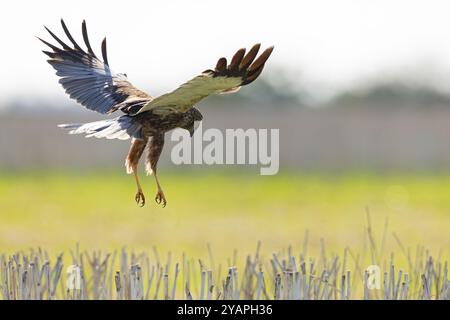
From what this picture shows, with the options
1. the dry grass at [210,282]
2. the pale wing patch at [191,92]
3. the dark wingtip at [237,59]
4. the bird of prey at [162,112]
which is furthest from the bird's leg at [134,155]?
the dry grass at [210,282]

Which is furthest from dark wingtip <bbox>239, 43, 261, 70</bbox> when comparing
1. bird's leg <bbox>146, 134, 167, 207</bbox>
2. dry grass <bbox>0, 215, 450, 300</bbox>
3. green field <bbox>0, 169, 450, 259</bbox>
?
green field <bbox>0, 169, 450, 259</bbox>

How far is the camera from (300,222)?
53.3 feet

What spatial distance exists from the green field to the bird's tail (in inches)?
284

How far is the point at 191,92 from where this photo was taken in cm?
399

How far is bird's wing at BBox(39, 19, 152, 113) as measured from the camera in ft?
16.0

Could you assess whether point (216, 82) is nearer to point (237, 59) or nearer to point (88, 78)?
point (237, 59)

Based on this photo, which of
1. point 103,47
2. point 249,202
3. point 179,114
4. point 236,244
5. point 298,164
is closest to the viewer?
point 179,114

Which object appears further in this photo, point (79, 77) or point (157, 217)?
point (157, 217)

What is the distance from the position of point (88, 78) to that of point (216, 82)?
53.9 inches
